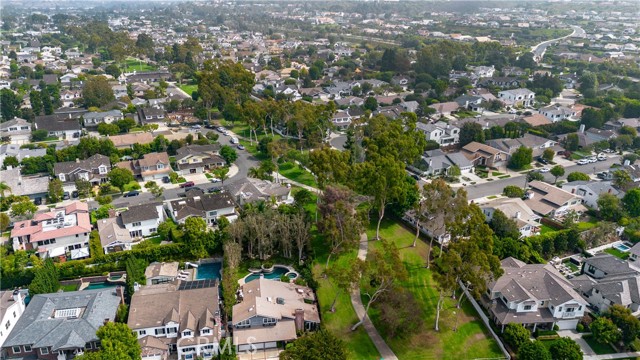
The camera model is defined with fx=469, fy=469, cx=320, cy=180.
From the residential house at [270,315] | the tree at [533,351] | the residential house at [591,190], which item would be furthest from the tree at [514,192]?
the residential house at [270,315]

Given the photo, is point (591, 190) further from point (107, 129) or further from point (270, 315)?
point (107, 129)

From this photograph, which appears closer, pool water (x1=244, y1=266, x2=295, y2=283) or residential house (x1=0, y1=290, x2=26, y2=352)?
residential house (x1=0, y1=290, x2=26, y2=352)

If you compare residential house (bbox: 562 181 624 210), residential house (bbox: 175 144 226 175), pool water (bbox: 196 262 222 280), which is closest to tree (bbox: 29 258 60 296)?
pool water (bbox: 196 262 222 280)

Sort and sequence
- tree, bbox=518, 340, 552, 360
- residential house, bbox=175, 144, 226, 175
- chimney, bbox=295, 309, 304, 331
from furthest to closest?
residential house, bbox=175, 144, 226, 175
chimney, bbox=295, 309, 304, 331
tree, bbox=518, 340, 552, 360

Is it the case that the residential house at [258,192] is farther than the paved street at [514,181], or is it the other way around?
the paved street at [514,181]

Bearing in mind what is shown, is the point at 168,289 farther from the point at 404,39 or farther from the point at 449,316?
the point at 404,39

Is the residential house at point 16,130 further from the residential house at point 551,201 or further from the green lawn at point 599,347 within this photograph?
the green lawn at point 599,347

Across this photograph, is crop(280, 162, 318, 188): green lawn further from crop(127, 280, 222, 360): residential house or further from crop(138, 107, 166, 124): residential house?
crop(138, 107, 166, 124): residential house
